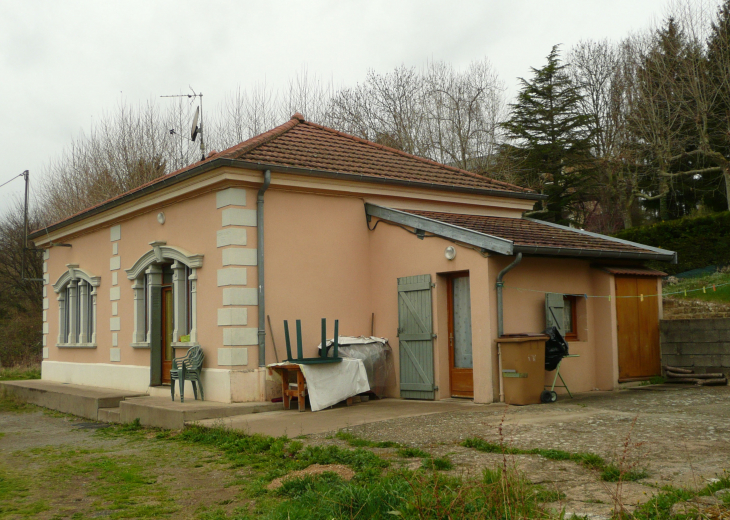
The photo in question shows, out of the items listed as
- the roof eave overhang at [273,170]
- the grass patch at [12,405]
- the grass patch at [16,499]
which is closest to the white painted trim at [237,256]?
the roof eave overhang at [273,170]

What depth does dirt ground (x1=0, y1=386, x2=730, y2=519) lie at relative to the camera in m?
5.71

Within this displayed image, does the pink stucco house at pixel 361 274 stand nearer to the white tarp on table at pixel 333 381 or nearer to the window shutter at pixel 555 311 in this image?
the window shutter at pixel 555 311

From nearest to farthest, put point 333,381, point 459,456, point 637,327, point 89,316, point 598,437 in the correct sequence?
point 459,456
point 598,437
point 333,381
point 637,327
point 89,316

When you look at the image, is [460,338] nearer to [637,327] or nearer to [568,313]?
[568,313]

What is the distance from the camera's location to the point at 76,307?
683 inches

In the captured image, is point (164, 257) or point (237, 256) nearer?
point (237, 256)

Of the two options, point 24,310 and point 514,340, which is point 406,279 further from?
point 24,310

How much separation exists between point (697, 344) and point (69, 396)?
37.8 feet

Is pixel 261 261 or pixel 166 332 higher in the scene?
pixel 261 261

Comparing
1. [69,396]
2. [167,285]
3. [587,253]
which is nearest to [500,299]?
[587,253]

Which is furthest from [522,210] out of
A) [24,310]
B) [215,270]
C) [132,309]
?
[24,310]

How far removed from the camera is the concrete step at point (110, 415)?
1187 centimetres

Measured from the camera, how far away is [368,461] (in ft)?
21.6

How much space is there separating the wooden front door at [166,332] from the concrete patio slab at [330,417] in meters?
3.43
